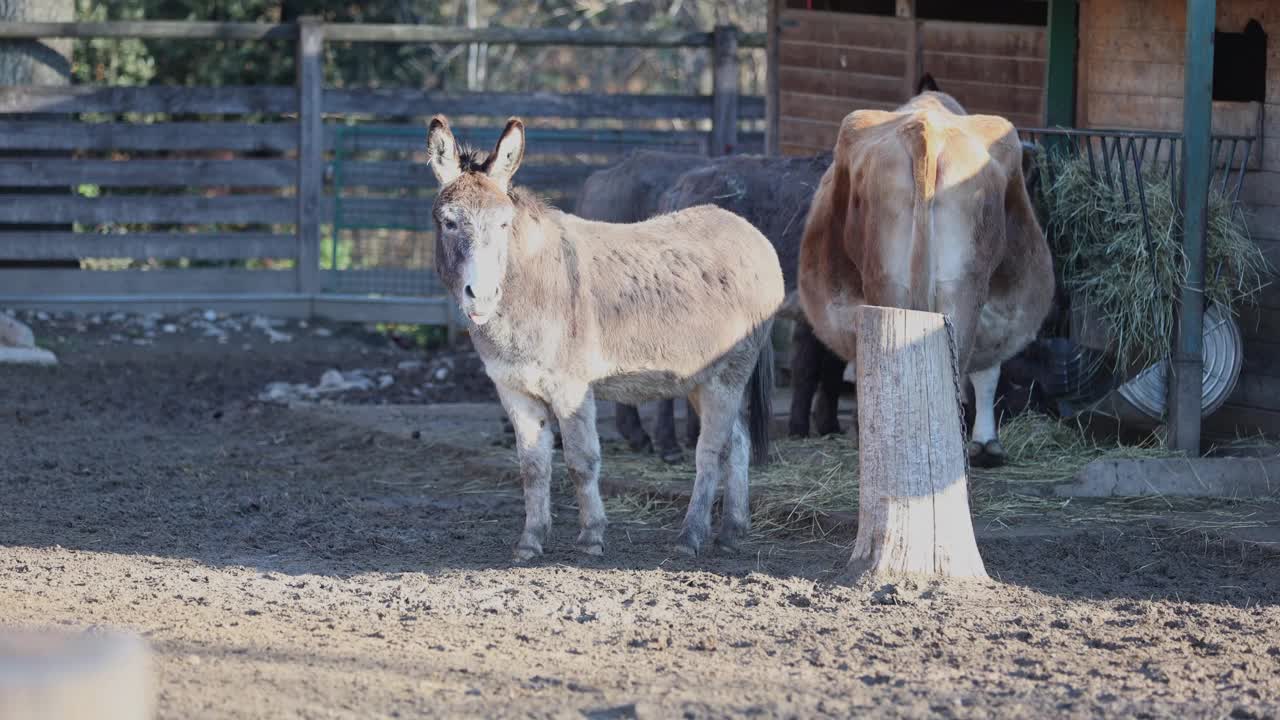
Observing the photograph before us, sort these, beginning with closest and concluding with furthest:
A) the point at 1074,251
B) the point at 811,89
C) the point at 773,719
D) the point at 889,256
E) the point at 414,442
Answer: the point at 773,719
the point at 889,256
the point at 1074,251
the point at 414,442
the point at 811,89

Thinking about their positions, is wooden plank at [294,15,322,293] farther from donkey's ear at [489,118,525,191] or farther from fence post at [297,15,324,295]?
donkey's ear at [489,118,525,191]

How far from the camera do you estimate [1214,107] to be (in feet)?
27.5

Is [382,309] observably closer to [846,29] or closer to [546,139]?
[546,139]

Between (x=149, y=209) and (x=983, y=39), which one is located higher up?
(x=983, y=39)

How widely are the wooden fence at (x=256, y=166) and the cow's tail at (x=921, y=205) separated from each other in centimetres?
687

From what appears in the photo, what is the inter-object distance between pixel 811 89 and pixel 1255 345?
14.7 ft

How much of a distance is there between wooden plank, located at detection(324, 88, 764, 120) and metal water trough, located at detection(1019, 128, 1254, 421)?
5.27 metres

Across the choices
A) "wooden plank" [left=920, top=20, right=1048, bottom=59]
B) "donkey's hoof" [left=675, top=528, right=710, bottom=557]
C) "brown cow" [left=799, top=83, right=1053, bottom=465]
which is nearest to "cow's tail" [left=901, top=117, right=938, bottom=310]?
"brown cow" [left=799, top=83, right=1053, bottom=465]

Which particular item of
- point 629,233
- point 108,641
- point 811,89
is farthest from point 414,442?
point 108,641

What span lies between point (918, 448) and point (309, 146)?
8836mm

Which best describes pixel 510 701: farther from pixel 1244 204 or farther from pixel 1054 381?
pixel 1244 204

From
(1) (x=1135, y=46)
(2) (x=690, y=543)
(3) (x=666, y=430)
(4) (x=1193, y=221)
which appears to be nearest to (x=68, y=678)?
(2) (x=690, y=543)

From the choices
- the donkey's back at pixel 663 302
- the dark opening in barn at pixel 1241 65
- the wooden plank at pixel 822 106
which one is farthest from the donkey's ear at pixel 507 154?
the wooden plank at pixel 822 106

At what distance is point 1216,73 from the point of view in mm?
8445
